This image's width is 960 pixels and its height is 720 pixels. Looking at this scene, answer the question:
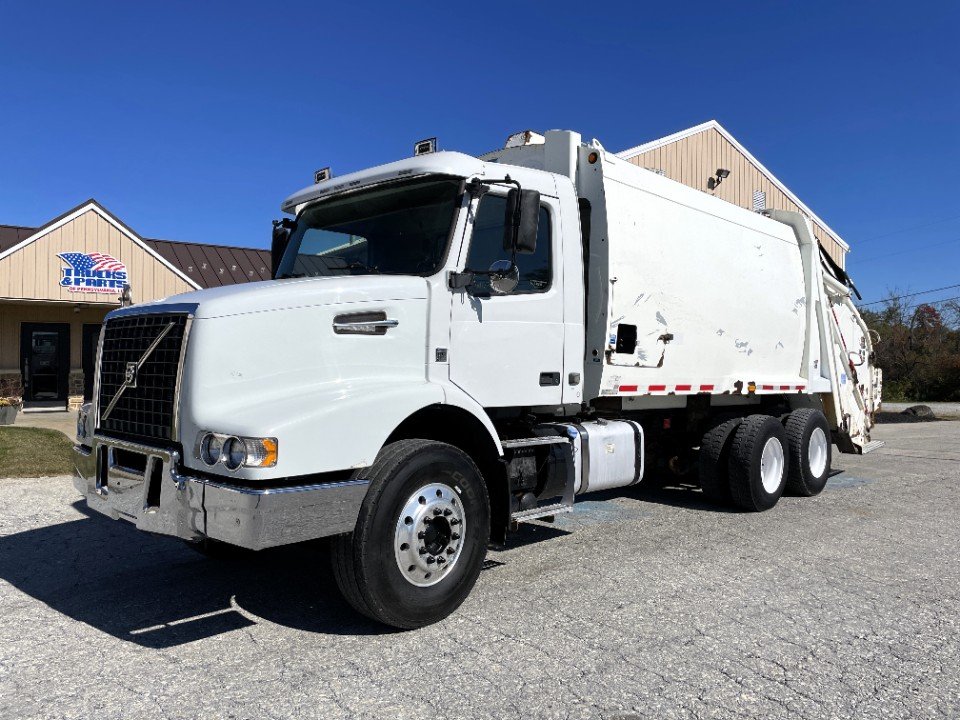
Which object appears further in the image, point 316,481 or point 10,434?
point 10,434

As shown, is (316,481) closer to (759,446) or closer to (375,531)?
(375,531)

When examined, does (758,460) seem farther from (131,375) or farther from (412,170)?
(131,375)

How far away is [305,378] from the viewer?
4141mm

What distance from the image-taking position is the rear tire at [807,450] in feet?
27.8

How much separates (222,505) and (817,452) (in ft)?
24.2

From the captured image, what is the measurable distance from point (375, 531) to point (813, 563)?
11.8 ft

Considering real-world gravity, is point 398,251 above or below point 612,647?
above

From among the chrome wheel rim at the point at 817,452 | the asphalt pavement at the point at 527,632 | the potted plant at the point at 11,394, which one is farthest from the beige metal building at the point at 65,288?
the chrome wheel rim at the point at 817,452

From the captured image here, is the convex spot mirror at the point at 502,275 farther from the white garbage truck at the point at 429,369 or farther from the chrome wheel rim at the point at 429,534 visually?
the chrome wheel rim at the point at 429,534

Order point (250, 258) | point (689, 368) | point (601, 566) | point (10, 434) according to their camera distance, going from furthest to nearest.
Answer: point (250, 258) → point (10, 434) → point (689, 368) → point (601, 566)

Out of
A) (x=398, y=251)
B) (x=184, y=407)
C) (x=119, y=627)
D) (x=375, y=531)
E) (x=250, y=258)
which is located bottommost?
(x=119, y=627)

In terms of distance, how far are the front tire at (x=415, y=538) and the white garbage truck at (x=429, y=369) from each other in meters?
0.01

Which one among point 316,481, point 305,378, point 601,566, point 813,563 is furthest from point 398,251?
point 813,563

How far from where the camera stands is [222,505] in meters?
3.64
